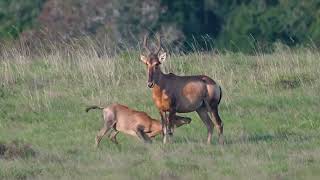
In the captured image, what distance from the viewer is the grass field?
15.5 metres

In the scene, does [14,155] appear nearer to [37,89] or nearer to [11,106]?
[11,106]

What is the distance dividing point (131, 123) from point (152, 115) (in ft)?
7.14

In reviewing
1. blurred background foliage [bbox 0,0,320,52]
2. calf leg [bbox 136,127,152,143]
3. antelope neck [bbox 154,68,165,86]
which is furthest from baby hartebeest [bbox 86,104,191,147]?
blurred background foliage [bbox 0,0,320,52]

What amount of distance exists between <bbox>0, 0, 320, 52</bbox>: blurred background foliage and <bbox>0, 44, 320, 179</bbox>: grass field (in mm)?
14624

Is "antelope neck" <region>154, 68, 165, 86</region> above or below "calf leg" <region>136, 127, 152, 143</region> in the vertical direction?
above

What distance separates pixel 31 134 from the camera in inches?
747

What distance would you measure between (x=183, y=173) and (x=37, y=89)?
7.54 m

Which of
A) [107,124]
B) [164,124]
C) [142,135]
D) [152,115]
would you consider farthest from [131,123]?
[152,115]

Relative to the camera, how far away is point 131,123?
1830 cm

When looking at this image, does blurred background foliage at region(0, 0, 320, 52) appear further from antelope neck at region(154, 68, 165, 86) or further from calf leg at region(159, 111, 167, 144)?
calf leg at region(159, 111, 167, 144)

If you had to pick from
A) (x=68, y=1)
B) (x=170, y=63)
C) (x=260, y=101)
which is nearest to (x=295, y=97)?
(x=260, y=101)

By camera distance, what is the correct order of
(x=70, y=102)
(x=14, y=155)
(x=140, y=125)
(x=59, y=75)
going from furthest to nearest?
(x=59, y=75)
(x=70, y=102)
(x=140, y=125)
(x=14, y=155)

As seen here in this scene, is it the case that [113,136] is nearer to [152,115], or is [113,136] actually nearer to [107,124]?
[107,124]

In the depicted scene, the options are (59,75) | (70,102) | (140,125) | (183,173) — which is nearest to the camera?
(183,173)
